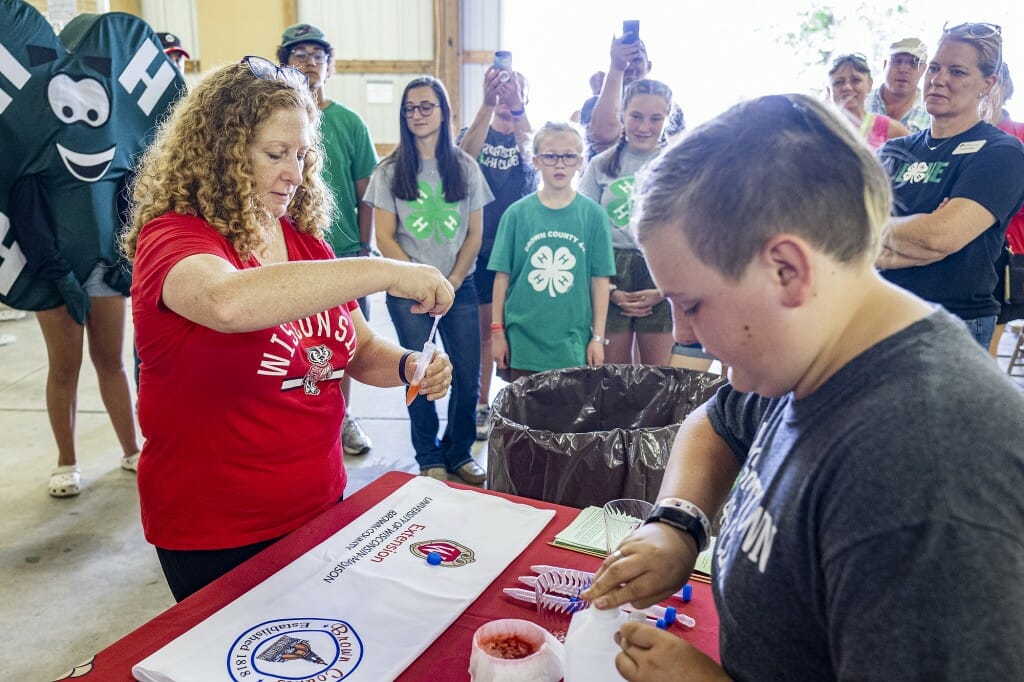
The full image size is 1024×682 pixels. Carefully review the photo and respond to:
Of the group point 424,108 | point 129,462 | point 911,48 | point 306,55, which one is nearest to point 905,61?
point 911,48

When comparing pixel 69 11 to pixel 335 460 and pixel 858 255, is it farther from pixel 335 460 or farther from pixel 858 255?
pixel 858 255

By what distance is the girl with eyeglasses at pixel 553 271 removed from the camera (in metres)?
2.67

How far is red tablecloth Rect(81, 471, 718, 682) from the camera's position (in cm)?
92

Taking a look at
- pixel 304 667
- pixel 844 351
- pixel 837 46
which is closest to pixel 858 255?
pixel 844 351

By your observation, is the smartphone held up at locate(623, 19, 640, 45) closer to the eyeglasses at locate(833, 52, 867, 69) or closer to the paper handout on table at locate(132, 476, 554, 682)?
the eyeglasses at locate(833, 52, 867, 69)

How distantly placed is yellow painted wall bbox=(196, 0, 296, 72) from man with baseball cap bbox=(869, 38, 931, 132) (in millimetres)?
6611

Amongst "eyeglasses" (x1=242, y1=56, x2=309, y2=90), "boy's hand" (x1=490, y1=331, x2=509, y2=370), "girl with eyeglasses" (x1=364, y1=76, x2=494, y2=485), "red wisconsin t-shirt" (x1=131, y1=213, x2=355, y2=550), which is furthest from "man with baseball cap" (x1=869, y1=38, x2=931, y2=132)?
"red wisconsin t-shirt" (x1=131, y1=213, x2=355, y2=550)

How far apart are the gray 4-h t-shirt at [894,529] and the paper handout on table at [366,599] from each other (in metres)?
0.48

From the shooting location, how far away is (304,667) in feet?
2.97

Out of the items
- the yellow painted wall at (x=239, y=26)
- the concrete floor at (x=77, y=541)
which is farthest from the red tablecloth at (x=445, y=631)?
the yellow painted wall at (x=239, y=26)

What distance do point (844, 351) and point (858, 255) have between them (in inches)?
3.3

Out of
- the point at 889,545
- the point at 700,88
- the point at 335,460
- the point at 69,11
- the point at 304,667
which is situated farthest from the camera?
the point at 700,88

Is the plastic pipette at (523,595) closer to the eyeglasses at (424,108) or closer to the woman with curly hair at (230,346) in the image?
the woman with curly hair at (230,346)

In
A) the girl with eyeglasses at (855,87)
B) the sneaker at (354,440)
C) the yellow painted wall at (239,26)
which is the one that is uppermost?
the yellow painted wall at (239,26)
